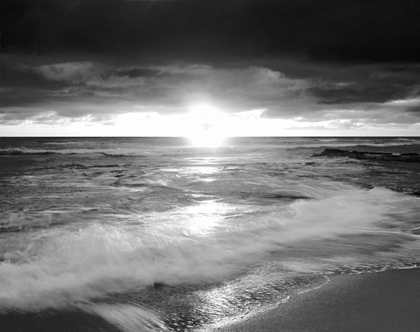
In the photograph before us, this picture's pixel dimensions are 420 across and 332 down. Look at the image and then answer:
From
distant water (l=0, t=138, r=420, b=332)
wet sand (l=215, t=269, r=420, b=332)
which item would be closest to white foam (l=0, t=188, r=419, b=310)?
distant water (l=0, t=138, r=420, b=332)

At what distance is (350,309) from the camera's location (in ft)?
11.7

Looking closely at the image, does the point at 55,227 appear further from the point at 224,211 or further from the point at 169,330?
the point at 169,330

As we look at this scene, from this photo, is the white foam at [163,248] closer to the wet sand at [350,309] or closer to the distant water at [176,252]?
the distant water at [176,252]

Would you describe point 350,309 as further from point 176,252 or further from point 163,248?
point 163,248

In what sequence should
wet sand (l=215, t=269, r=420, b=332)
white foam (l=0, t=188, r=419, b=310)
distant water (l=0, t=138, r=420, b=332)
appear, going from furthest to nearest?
white foam (l=0, t=188, r=419, b=310) → distant water (l=0, t=138, r=420, b=332) → wet sand (l=215, t=269, r=420, b=332)

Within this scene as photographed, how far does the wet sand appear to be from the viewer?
3.21 metres

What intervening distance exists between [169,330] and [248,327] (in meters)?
0.64

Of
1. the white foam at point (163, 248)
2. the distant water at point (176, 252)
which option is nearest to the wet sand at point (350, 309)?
the distant water at point (176, 252)

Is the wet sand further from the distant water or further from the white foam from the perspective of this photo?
the white foam

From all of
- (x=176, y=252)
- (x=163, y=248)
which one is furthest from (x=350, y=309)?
(x=163, y=248)

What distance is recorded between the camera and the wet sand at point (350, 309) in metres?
3.21

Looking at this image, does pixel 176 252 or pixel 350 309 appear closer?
pixel 350 309

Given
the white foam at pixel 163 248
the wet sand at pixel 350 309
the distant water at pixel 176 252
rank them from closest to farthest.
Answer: the wet sand at pixel 350 309 < the distant water at pixel 176 252 < the white foam at pixel 163 248

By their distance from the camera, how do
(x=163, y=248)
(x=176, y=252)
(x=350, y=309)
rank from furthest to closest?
(x=163, y=248) < (x=176, y=252) < (x=350, y=309)
